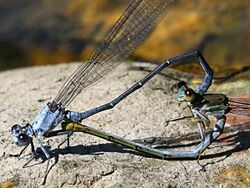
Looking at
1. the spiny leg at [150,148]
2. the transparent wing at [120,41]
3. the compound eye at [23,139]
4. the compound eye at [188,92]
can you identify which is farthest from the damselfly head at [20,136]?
the compound eye at [188,92]

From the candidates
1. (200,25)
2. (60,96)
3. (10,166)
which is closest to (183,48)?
(200,25)

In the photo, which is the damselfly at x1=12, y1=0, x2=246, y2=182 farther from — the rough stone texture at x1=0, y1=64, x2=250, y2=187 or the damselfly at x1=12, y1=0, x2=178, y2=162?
the rough stone texture at x1=0, y1=64, x2=250, y2=187

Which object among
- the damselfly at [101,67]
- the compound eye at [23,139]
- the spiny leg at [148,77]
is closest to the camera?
the compound eye at [23,139]

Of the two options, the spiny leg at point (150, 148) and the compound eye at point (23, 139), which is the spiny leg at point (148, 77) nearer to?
the spiny leg at point (150, 148)

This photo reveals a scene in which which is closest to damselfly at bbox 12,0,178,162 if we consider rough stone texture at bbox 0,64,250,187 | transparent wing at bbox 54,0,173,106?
transparent wing at bbox 54,0,173,106

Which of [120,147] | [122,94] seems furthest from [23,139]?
[122,94]

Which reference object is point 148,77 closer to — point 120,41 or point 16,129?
point 120,41
